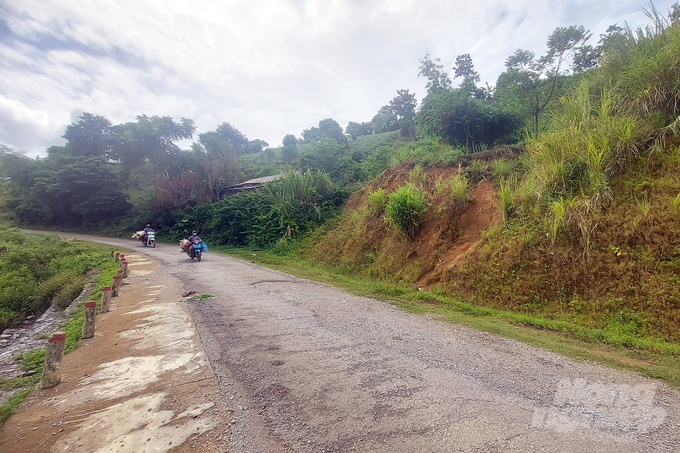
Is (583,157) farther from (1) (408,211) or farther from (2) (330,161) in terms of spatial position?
(2) (330,161)

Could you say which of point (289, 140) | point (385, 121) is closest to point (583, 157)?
point (385, 121)

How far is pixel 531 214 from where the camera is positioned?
6.72m

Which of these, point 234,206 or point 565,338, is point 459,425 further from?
point 234,206

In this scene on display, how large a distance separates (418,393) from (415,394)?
36 mm

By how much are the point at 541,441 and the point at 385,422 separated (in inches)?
43.3

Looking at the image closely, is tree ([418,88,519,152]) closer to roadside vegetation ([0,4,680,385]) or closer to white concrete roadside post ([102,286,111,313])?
roadside vegetation ([0,4,680,385])

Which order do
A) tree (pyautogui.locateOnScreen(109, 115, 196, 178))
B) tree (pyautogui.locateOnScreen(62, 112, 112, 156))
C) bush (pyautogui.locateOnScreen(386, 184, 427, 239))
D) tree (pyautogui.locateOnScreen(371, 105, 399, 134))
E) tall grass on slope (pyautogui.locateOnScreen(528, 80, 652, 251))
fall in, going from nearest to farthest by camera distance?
tall grass on slope (pyautogui.locateOnScreen(528, 80, 652, 251))
bush (pyautogui.locateOnScreen(386, 184, 427, 239))
tree (pyautogui.locateOnScreen(109, 115, 196, 178))
tree (pyautogui.locateOnScreen(62, 112, 112, 156))
tree (pyautogui.locateOnScreen(371, 105, 399, 134))

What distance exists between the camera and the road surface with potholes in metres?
2.34

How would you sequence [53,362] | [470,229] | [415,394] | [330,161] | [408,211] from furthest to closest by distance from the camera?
1. [330,161]
2. [408,211]
3. [470,229]
4. [53,362]
5. [415,394]

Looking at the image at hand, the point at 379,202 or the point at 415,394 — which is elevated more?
the point at 379,202

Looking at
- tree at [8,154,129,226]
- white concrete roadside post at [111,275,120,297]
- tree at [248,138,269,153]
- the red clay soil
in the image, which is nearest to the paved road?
the red clay soil

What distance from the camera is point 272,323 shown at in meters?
5.14

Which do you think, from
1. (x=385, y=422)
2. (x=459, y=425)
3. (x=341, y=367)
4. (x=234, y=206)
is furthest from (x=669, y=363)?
(x=234, y=206)

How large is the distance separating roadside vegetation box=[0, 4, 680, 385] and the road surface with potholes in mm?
796
